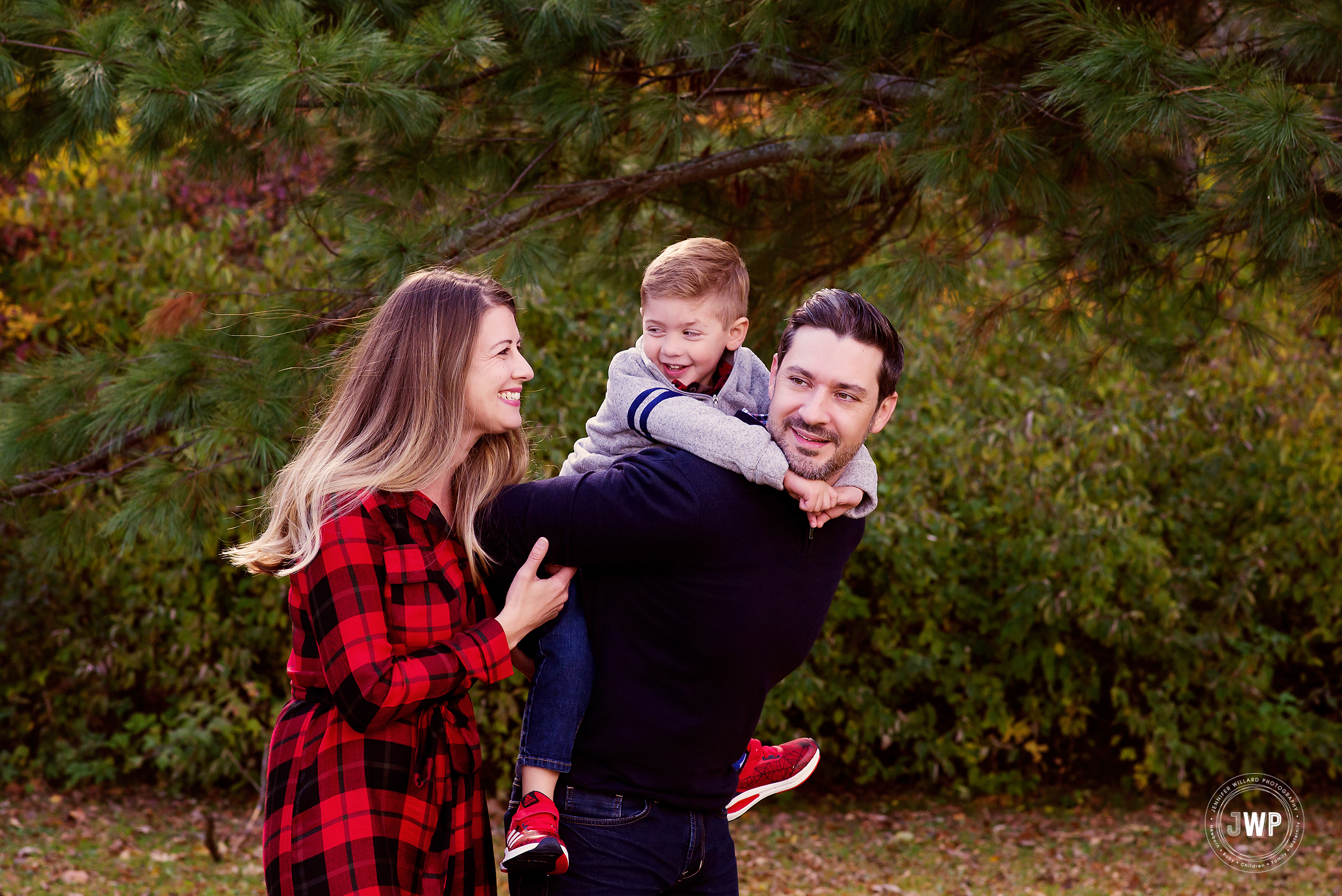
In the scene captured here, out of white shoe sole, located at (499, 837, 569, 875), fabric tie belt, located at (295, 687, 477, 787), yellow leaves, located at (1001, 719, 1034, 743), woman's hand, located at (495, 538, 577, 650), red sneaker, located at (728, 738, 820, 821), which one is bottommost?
→ yellow leaves, located at (1001, 719, 1034, 743)

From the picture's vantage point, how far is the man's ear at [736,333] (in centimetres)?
274

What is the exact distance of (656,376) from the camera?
99.9 inches

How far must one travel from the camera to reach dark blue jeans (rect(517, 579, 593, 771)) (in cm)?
208

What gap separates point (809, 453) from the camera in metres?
2.10

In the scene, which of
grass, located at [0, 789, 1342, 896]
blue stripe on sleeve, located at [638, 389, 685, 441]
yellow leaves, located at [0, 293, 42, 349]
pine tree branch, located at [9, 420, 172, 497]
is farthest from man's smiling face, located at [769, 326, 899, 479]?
yellow leaves, located at [0, 293, 42, 349]

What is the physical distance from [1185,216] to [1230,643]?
4187 mm

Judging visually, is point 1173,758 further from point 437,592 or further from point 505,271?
point 437,592

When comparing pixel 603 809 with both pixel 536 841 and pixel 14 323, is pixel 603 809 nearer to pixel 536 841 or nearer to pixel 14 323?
pixel 536 841

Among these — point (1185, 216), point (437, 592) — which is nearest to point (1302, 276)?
point (1185, 216)

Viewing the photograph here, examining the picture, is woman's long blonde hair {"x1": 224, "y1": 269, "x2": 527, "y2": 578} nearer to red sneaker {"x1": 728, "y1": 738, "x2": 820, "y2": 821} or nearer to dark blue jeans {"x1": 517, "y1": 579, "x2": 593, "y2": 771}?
dark blue jeans {"x1": 517, "y1": 579, "x2": 593, "y2": 771}

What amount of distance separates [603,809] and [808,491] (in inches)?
24.6

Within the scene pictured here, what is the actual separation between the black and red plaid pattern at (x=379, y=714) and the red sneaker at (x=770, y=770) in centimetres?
65

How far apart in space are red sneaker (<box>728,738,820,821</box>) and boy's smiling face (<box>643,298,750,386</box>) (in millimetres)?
792

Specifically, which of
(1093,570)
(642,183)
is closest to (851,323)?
(642,183)
